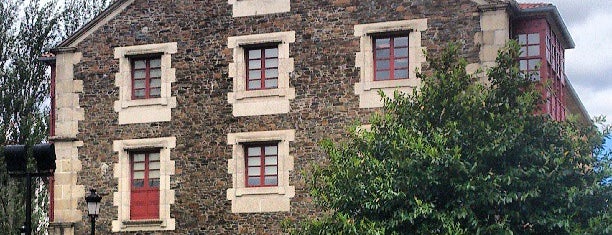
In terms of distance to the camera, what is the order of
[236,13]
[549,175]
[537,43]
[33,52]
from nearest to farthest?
1. [549,175]
2. [537,43]
3. [236,13]
4. [33,52]

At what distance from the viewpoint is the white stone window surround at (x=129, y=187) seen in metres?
29.5

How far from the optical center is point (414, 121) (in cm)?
2302

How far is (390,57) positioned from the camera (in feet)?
92.4

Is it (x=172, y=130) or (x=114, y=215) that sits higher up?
(x=172, y=130)

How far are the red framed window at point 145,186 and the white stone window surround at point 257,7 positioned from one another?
3605 millimetres

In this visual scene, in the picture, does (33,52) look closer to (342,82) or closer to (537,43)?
(342,82)

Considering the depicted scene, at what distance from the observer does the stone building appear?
91.7 feet

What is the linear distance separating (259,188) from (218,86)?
2.45 meters

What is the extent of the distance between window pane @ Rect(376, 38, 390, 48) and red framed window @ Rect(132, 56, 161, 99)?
5.08 metres

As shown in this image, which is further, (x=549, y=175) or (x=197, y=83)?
(x=197, y=83)

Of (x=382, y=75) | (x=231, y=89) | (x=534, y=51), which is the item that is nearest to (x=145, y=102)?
(x=231, y=89)

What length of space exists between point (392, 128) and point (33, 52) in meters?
23.0

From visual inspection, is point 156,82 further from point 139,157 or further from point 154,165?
point 154,165

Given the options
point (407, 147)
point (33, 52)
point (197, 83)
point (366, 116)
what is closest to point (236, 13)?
point (197, 83)
